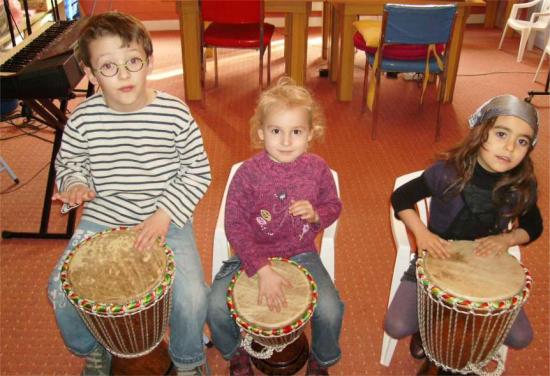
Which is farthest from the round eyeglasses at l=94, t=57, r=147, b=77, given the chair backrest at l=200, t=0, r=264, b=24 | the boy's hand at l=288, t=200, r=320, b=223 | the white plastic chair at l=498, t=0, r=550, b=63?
the white plastic chair at l=498, t=0, r=550, b=63

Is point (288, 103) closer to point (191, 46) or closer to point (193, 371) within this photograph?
point (193, 371)

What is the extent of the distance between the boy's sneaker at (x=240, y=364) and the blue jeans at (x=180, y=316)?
145 millimetres

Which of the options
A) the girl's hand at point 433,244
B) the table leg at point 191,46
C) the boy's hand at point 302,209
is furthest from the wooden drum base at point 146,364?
the table leg at point 191,46

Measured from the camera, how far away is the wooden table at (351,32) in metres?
3.50

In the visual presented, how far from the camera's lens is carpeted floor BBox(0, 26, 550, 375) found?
180 cm

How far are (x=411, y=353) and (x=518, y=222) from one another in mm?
595

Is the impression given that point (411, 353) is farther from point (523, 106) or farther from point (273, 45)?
point (273, 45)

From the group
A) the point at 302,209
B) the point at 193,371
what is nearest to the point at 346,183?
the point at 302,209

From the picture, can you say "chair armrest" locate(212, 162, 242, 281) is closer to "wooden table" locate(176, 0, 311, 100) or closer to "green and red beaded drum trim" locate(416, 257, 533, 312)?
"green and red beaded drum trim" locate(416, 257, 533, 312)

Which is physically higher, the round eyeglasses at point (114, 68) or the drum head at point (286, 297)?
the round eyeglasses at point (114, 68)

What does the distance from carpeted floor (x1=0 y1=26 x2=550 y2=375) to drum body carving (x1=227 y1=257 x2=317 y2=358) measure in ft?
1.53

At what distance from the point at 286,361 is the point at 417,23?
7.04ft

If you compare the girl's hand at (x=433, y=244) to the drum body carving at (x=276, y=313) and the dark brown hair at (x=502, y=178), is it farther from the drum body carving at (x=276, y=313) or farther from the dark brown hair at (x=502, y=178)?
the drum body carving at (x=276, y=313)

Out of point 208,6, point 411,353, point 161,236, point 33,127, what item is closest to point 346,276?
point 411,353
